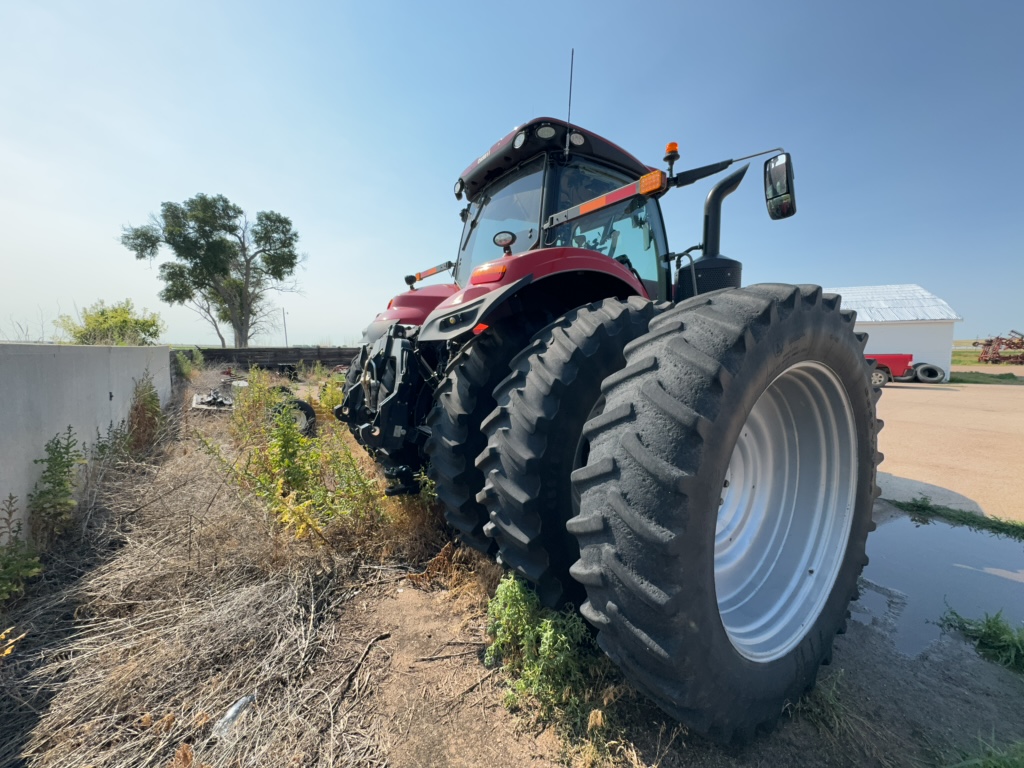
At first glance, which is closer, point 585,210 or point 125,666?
point 125,666

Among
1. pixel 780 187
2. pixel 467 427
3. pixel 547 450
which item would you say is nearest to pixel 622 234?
pixel 780 187

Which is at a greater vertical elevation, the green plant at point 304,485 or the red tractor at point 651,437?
the red tractor at point 651,437

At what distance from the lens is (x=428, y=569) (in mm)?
2166

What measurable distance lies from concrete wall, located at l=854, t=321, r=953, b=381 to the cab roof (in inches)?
698

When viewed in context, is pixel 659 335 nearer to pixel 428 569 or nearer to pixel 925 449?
pixel 428 569

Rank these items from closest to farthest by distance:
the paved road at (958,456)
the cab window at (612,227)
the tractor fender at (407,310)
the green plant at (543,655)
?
the green plant at (543,655) → the cab window at (612,227) → the tractor fender at (407,310) → the paved road at (958,456)

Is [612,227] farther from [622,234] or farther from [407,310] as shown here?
[407,310]

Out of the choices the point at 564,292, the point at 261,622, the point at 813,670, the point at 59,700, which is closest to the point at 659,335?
the point at 564,292

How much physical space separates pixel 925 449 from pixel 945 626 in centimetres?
446

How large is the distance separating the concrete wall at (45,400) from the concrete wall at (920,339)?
798 inches

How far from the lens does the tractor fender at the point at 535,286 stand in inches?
71.8

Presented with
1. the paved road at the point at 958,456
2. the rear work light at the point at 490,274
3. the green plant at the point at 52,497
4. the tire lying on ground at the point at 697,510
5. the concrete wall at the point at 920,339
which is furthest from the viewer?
the concrete wall at the point at 920,339

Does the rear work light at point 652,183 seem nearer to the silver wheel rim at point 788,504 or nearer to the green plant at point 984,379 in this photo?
the silver wheel rim at point 788,504

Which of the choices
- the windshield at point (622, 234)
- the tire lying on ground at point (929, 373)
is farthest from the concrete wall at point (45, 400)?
the tire lying on ground at point (929, 373)
